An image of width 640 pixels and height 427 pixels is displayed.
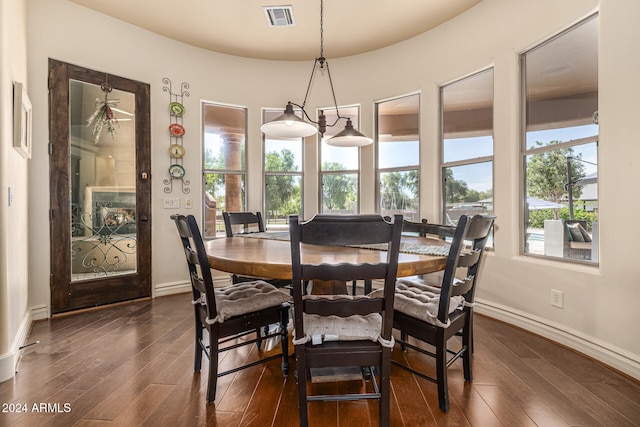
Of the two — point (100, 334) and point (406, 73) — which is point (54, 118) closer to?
point (100, 334)

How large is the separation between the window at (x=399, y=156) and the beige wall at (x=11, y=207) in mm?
3382

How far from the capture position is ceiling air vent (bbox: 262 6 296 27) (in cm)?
308

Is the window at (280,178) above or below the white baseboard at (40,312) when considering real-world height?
above

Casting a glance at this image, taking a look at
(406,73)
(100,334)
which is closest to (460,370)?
(100,334)

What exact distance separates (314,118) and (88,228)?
2.90 m

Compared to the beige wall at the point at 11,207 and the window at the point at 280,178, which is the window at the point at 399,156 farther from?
the beige wall at the point at 11,207

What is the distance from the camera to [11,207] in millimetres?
2029

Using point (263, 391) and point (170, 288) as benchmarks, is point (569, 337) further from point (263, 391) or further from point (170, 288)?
point (170, 288)

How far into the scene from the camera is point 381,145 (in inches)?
156

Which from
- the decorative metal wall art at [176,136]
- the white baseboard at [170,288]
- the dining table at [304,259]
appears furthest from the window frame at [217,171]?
the dining table at [304,259]

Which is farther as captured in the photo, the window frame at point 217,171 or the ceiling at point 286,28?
the window frame at point 217,171

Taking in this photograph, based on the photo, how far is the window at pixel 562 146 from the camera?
2.24 metres

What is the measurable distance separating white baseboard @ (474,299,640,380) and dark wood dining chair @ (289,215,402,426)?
1.65 meters

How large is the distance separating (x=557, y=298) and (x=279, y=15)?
3565mm
